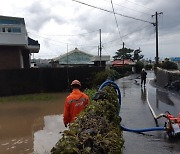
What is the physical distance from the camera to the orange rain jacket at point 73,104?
634 cm

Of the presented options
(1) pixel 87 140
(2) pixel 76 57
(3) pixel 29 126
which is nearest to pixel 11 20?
(3) pixel 29 126

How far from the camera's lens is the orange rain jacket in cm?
634

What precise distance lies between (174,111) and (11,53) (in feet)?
74.2

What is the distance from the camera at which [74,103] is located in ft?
21.0

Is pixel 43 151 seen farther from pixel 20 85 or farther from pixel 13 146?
pixel 20 85

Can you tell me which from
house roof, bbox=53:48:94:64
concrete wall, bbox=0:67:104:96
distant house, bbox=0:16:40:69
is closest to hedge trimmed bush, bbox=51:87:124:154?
concrete wall, bbox=0:67:104:96

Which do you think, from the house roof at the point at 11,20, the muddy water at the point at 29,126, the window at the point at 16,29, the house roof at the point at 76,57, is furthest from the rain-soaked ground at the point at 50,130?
the house roof at the point at 76,57

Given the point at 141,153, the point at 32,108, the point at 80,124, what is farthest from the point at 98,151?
the point at 32,108

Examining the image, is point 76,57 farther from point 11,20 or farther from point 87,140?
point 87,140

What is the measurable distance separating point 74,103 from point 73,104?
0.03m

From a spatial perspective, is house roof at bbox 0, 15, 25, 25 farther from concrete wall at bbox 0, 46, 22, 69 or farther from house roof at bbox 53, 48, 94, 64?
house roof at bbox 53, 48, 94, 64

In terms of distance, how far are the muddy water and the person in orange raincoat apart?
4511 millimetres

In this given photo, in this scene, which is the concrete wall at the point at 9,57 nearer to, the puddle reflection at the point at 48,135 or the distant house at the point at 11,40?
the distant house at the point at 11,40

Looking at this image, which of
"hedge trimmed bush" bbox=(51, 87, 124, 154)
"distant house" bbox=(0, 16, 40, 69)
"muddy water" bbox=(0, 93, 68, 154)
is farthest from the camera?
"distant house" bbox=(0, 16, 40, 69)
